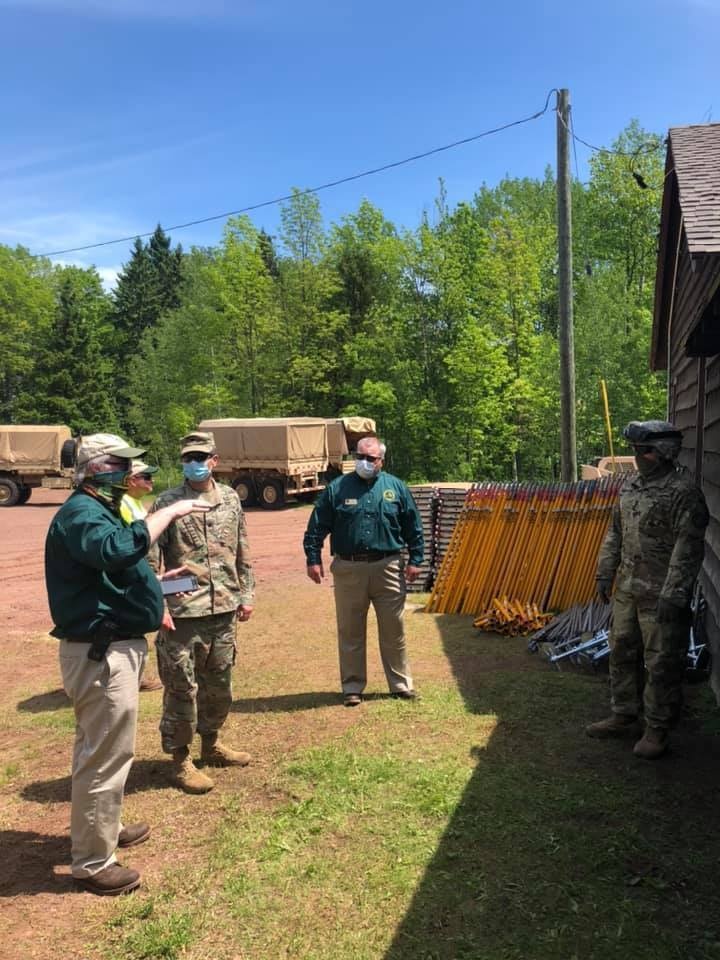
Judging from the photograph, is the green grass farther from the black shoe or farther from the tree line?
the tree line

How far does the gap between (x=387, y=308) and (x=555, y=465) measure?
861 cm

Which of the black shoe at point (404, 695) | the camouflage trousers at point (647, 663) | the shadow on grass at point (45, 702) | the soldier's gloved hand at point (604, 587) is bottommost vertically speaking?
the shadow on grass at point (45, 702)

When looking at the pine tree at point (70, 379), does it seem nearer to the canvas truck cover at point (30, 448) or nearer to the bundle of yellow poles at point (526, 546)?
the canvas truck cover at point (30, 448)

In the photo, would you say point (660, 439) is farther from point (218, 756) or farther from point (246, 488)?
point (246, 488)

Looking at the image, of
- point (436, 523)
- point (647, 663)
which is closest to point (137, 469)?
point (647, 663)

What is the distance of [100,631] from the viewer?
9.45ft

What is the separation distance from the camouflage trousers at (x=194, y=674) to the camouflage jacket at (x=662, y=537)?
7.91 feet

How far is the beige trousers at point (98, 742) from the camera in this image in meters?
2.91

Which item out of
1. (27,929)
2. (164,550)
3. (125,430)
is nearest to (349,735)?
(164,550)

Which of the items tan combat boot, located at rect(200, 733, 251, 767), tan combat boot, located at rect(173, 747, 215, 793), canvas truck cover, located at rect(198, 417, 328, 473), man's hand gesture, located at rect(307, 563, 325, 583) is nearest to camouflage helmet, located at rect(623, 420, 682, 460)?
man's hand gesture, located at rect(307, 563, 325, 583)

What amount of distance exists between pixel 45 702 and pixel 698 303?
20.2 ft

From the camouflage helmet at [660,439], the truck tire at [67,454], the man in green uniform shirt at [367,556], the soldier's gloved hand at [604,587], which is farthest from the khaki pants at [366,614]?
the truck tire at [67,454]

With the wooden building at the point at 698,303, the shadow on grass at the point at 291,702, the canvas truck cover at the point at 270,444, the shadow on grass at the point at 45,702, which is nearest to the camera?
the wooden building at the point at 698,303

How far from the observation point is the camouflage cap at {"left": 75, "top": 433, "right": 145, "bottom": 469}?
2957mm
